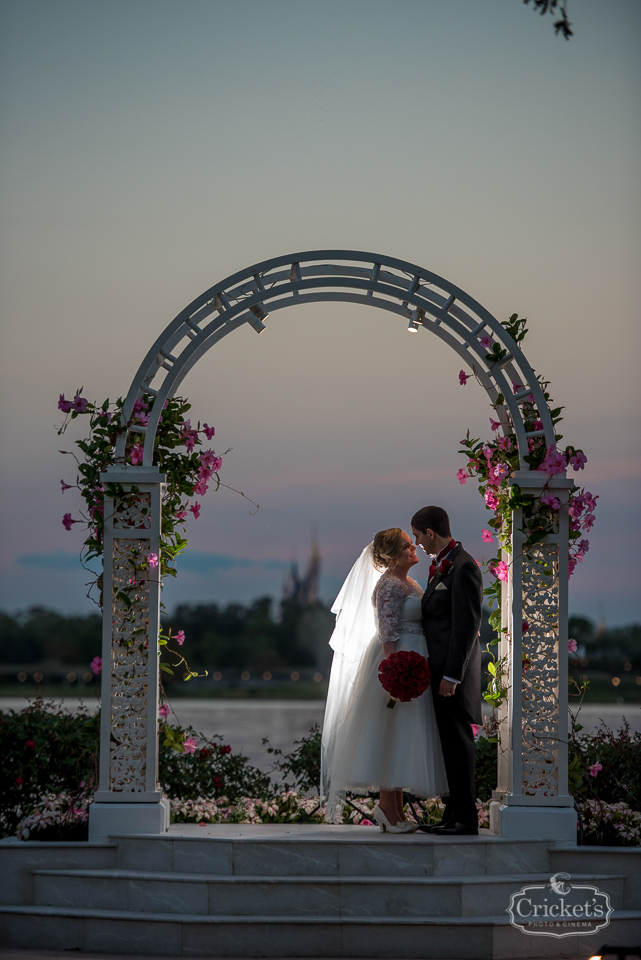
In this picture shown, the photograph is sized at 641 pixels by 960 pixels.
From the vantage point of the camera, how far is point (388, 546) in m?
5.60

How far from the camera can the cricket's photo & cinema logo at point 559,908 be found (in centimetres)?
489

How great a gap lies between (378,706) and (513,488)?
155 centimetres

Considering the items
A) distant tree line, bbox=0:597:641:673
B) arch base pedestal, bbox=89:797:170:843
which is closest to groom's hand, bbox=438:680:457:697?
arch base pedestal, bbox=89:797:170:843

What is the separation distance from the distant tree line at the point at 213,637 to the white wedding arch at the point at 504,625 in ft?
132

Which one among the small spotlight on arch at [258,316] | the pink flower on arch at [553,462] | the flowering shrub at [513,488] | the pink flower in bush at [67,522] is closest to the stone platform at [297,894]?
the flowering shrub at [513,488]

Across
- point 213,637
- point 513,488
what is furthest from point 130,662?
point 213,637

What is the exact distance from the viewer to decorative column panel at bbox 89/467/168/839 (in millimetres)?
5371

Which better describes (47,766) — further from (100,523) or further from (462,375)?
(462,375)

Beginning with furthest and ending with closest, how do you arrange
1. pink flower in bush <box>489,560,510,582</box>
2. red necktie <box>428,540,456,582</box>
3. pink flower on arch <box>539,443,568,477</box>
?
pink flower in bush <box>489,560,510,582</box> < red necktie <box>428,540,456,582</box> < pink flower on arch <box>539,443,568,477</box>

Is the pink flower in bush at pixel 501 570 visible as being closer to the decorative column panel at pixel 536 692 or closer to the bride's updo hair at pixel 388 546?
the decorative column panel at pixel 536 692

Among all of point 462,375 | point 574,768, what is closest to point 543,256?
point 462,375

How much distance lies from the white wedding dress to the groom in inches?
3.3

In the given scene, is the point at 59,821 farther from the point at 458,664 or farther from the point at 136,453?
the point at 458,664

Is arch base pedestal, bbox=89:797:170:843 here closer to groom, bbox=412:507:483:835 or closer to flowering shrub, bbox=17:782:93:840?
flowering shrub, bbox=17:782:93:840
